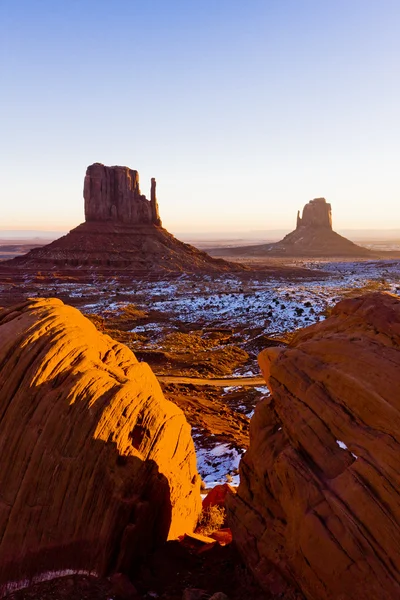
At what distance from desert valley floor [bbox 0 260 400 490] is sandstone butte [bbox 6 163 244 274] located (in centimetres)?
869

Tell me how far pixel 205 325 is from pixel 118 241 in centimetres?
6847

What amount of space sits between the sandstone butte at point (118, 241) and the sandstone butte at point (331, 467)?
9069 cm

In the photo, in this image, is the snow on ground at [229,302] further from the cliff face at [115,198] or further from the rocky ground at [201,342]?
the cliff face at [115,198]

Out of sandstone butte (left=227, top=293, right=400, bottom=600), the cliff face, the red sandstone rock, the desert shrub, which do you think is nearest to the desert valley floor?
the red sandstone rock

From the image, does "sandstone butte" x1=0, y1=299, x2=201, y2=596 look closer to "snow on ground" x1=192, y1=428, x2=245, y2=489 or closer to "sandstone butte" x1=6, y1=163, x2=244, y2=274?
"snow on ground" x1=192, y1=428, x2=245, y2=489

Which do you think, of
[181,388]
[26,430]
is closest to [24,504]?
[26,430]

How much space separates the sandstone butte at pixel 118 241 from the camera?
342ft

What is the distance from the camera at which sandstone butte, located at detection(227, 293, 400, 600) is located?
6.71 meters

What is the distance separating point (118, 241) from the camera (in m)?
114

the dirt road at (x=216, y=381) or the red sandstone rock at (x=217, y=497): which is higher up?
the red sandstone rock at (x=217, y=497)

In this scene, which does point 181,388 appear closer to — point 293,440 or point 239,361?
point 239,361

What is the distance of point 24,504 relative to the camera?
27.7ft

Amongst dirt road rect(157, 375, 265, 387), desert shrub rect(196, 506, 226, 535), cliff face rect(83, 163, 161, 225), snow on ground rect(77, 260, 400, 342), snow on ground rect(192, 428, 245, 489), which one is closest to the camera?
desert shrub rect(196, 506, 226, 535)

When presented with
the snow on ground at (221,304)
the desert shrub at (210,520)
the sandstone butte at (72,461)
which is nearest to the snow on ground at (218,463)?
the snow on ground at (221,304)
